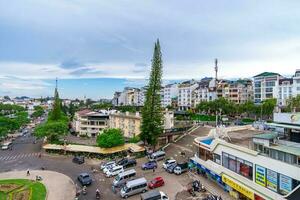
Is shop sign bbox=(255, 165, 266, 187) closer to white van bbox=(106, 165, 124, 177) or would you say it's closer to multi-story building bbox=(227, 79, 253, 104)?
white van bbox=(106, 165, 124, 177)

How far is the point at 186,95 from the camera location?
336 ft

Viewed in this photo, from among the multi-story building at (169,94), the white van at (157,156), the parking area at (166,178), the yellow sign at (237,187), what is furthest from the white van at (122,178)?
the multi-story building at (169,94)

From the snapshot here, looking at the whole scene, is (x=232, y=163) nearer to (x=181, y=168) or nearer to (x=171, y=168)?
(x=181, y=168)

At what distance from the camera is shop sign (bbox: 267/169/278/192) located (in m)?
18.5

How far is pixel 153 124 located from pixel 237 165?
20.2m

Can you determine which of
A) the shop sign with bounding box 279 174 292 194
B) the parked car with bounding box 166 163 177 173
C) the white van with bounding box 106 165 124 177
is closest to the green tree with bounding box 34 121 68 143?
the white van with bounding box 106 165 124 177

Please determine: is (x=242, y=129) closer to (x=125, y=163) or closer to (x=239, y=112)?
(x=125, y=163)

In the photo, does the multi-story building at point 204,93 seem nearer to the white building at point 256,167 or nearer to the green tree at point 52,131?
the green tree at point 52,131

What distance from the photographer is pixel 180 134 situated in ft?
151

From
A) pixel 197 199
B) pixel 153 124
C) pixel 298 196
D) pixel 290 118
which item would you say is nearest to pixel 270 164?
pixel 298 196

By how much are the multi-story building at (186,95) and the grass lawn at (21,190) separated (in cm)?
7627

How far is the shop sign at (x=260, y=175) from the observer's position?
64.1 feet

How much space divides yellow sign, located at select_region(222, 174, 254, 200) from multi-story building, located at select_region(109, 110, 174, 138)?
28261mm

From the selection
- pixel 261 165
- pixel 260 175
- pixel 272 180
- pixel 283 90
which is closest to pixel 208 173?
pixel 260 175
